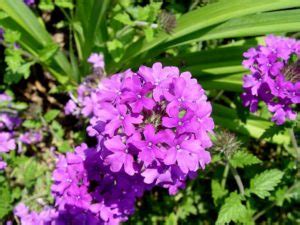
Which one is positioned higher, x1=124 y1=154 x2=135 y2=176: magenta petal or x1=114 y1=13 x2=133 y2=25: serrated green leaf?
x1=114 y1=13 x2=133 y2=25: serrated green leaf

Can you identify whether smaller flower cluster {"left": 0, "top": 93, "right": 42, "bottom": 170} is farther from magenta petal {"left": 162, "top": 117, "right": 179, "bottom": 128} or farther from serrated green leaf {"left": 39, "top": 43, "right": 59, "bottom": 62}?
magenta petal {"left": 162, "top": 117, "right": 179, "bottom": 128}

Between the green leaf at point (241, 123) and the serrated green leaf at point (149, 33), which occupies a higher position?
the serrated green leaf at point (149, 33)

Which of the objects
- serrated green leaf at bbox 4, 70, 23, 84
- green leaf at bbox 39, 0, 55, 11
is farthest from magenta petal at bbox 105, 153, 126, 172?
green leaf at bbox 39, 0, 55, 11

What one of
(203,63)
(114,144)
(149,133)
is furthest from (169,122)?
(203,63)

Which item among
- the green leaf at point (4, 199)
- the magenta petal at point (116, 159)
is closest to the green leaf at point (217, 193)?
the magenta petal at point (116, 159)

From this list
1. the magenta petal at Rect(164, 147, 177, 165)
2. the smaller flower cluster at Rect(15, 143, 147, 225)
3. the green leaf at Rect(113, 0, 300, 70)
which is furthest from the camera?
the green leaf at Rect(113, 0, 300, 70)

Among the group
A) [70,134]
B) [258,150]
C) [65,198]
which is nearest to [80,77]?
[70,134]

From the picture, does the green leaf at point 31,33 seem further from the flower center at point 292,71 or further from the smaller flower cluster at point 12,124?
the flower center at point 292,71

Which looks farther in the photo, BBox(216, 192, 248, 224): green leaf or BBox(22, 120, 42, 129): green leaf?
BBox(22, 120, 42, 129): green leaf

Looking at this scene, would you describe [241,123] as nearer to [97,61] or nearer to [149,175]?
[97,61]
